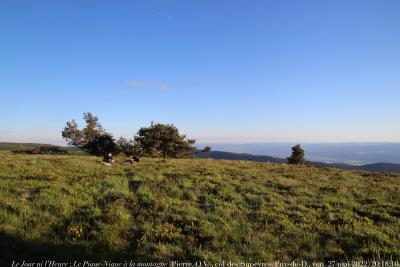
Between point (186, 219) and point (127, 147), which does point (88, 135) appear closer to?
point (127, 147)

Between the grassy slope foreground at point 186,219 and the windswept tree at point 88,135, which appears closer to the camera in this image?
the grassy slope foreground at point 186,219

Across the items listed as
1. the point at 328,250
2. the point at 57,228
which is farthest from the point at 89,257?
the point at 328,250

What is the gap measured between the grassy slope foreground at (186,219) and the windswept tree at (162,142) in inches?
1597

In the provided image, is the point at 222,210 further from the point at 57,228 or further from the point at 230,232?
the point at 57,228

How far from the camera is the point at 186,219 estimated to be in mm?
11664

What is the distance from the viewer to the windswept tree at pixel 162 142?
6006cm

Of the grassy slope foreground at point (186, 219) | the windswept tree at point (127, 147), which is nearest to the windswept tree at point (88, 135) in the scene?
the windswept tree at point (127, 147)

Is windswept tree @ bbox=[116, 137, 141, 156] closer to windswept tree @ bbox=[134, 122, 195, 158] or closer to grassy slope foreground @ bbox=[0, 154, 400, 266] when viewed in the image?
windswept tree @ bbox=[134, 122, 195, 158]

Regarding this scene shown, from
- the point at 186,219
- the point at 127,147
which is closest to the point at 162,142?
the point at 127,147

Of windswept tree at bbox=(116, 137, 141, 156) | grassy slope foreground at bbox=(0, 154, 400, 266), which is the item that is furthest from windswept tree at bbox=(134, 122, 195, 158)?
grassy slope foreground at bbox=(0, 154, 400, 266)

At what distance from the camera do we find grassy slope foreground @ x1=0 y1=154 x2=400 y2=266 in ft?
30.0

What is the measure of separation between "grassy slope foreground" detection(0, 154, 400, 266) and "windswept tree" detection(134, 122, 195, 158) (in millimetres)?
40563

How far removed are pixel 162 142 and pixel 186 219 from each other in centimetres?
5061

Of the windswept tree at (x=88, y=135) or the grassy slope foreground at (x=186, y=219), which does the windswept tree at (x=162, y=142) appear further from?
the grassy slope foreground at (x=186, y=219)
